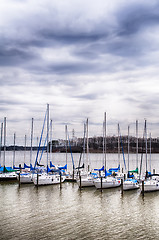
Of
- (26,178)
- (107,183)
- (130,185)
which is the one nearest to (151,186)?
(130,185)

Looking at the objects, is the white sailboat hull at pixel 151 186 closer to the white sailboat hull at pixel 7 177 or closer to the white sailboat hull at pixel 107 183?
the white sailboat hull at pixel 107 183

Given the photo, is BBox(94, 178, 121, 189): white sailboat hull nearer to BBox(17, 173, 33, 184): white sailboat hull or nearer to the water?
the water

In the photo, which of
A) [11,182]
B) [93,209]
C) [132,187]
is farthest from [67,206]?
[11,182]

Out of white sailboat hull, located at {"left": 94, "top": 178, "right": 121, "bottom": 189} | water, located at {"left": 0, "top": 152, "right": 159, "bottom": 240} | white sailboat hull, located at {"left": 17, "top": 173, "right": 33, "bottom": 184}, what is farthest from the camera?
white sailboat hull, located at {"left": 17, "top": 173, "right": 33, "bottom": 184}

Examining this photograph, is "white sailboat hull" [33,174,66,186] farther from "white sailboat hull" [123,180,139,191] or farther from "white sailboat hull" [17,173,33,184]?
"white sailboat hull" [123,180,139,191]

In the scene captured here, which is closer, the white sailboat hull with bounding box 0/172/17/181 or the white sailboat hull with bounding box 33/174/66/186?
the white sailboat hull with bounding box 33/174/66/186

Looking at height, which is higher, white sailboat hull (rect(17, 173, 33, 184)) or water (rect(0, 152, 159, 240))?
white sailboat hull (rect(17, 173, 33, 184))

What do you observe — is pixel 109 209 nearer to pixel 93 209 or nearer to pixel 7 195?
pixel 93 209

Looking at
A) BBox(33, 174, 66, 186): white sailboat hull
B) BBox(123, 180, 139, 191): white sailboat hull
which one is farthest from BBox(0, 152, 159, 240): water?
BBox(33, 174, 66, 186): white sailboat hull

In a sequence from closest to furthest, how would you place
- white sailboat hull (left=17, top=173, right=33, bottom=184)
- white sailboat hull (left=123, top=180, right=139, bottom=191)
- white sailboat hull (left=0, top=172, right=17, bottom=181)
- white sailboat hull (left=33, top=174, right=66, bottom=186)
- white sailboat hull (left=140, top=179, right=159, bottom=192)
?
1. white sailboat hull (left=140, top=179, right=159, bottom=192)
2. white sailboat hull (left=123, top=180, right=139, bottom=191)
3. white sailboat hull (left=33, top=174, right=66, bottom=186)
4. white sailboat hull (left=17, top=173, right=33, bottom=184)
5. white sailboat hull (left=0, top=172, right=17, bottom=181)

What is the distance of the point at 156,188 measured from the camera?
33.9 metres

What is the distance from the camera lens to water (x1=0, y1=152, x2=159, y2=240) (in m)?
17.6

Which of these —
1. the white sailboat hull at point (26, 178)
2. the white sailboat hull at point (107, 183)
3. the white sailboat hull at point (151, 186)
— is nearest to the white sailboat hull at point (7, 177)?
the white sailboat hull at point (26, 178)

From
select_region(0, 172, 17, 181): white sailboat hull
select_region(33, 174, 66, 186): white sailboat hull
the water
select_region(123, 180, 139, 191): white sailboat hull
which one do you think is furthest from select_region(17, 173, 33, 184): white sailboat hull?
select_region(123, 180, 139, 191): white sailboat hull
